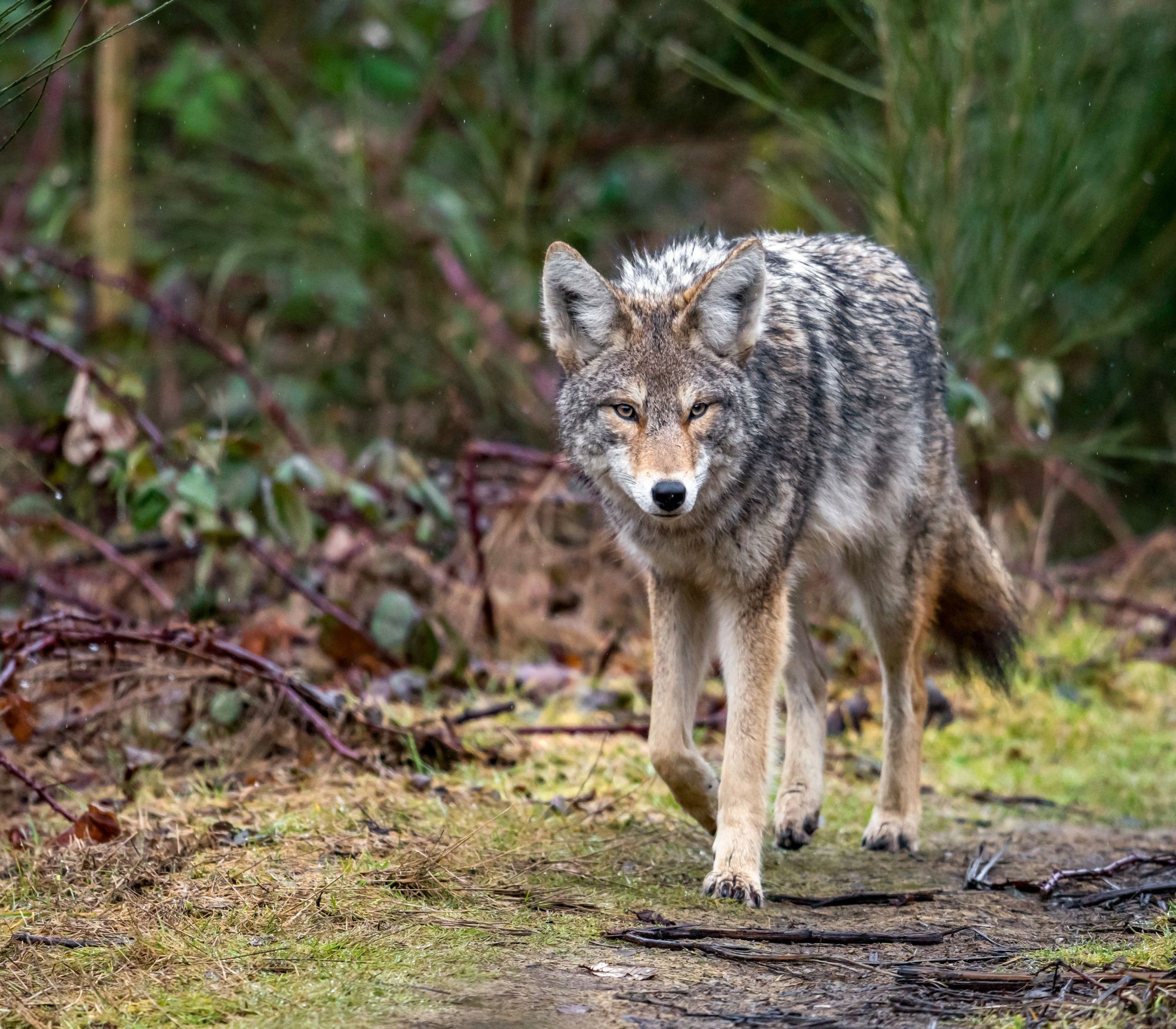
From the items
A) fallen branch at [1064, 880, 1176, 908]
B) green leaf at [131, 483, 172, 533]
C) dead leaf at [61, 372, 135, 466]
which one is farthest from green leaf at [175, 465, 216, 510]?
fallen branch at [1064, 880, 1176, 908]

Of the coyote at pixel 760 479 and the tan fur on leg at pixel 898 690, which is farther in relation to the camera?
the tan fur on leg at pixel 898 690

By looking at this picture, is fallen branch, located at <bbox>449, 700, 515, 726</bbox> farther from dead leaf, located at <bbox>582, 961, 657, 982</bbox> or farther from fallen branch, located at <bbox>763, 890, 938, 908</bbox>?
dead leaf, located at <bbox>582, 961, 657, 982</bbox>

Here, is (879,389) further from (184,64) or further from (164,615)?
(184,64)

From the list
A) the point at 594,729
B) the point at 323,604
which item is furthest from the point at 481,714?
the point at 323,604

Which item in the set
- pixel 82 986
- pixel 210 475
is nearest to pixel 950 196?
pixel 210 475

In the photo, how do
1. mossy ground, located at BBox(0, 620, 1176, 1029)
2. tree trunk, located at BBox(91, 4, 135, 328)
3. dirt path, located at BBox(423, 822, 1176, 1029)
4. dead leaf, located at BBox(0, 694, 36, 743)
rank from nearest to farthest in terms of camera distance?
dirt path, located at BBox(423, 822, 1176, 1029) → mossy ground, located at BBox(0, 620, 1176, 1029) → dead leaf, located at BBox(0, 694, 36, 743) → tree trunk, located at BBox(91, 4, 135, 328)

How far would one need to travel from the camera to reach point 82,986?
2.87 m

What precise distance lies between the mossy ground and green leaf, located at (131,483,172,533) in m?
1.19

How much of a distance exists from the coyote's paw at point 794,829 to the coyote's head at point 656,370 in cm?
125

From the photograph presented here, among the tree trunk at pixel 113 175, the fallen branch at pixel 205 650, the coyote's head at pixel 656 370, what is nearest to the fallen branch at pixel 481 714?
the fallen branch at pixel 205 650

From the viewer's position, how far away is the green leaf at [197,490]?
5.45 metres

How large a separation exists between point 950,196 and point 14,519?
5350mm

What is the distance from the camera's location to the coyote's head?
13.2 ft

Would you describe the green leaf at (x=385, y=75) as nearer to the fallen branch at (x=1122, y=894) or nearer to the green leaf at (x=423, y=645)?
the green leaf at (x=423, y=645)
